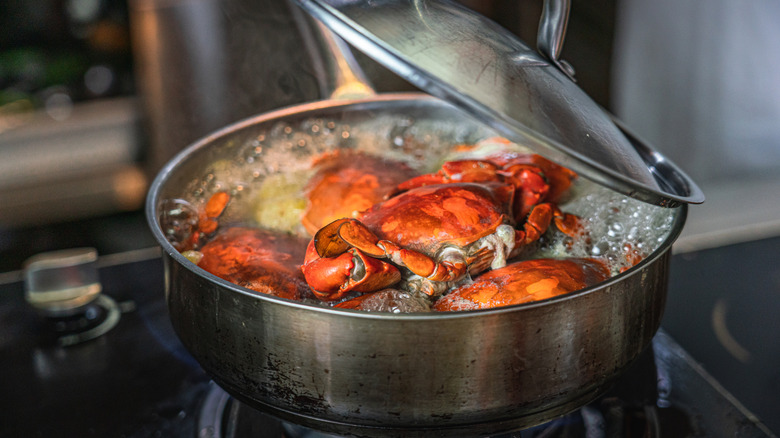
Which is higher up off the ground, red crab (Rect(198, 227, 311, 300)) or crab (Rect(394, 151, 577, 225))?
crab (Rect(394, 151, 577, 225))

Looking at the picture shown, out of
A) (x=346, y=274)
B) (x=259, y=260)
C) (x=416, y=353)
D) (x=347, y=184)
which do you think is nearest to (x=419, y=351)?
(x=416, y=353)

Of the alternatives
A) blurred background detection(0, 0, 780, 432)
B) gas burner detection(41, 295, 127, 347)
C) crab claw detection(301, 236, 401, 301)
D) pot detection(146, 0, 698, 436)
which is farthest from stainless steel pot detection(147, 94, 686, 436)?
blurred background detection(0, 0, 780, 432)

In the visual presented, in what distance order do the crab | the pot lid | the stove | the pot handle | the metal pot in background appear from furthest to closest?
the metal pot in background < the crab < the stove < the pot handle < the pot lid

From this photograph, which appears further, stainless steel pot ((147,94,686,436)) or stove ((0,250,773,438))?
stove ((0,250,773,438))

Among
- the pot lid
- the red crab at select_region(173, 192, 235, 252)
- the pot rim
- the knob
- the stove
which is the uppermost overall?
the pot lid

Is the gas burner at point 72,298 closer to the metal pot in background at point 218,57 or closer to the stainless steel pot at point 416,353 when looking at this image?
the stainless steel pot at point 416,353

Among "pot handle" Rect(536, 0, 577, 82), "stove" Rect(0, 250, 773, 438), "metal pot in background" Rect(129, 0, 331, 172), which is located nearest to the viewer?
"pot handle" Rect(536, 0, 577, 82)

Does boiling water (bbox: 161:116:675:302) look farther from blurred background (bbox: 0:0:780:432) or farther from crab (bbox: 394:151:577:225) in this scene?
blurred background (bbox: 0:0:780:432)
